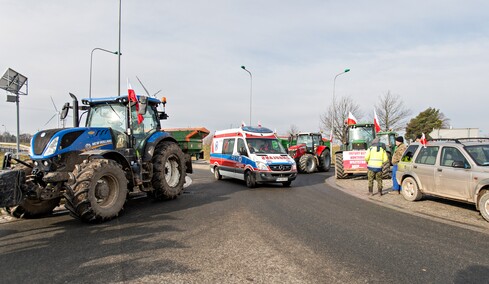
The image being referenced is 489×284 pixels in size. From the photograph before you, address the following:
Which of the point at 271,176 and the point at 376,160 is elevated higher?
the point at 376,160

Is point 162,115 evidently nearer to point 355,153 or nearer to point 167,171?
point 167,171

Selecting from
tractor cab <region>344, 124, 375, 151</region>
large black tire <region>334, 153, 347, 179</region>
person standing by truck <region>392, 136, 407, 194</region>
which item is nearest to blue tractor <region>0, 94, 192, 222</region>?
person standing by truck <region>392, 136, 407, 194</region>

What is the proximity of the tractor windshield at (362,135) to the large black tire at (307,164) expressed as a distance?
2.95 meters

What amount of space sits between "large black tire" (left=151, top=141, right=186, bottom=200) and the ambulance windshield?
131 inches

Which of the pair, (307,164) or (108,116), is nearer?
(108,116)

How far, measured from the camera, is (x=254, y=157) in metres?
12.2

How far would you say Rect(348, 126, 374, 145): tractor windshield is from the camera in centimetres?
1738

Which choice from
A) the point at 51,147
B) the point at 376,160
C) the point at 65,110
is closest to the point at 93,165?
the point at 51,147

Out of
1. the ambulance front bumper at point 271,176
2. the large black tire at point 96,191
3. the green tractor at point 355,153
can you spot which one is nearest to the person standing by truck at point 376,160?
the green tractor at point 355,153

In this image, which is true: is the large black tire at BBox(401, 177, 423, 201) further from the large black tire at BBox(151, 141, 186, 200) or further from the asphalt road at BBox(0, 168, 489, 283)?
the large black tire at BBox(151, 141, 186, 200)

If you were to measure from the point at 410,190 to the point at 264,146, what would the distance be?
17.9 feet

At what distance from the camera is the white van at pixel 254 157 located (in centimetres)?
1195

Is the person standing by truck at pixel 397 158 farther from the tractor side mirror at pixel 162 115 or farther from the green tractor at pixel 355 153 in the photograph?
the tractor side mirror at pixel 162 115

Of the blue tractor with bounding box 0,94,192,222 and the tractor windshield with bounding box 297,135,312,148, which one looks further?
the tractor windshield with bounding box 297,135,312,148
